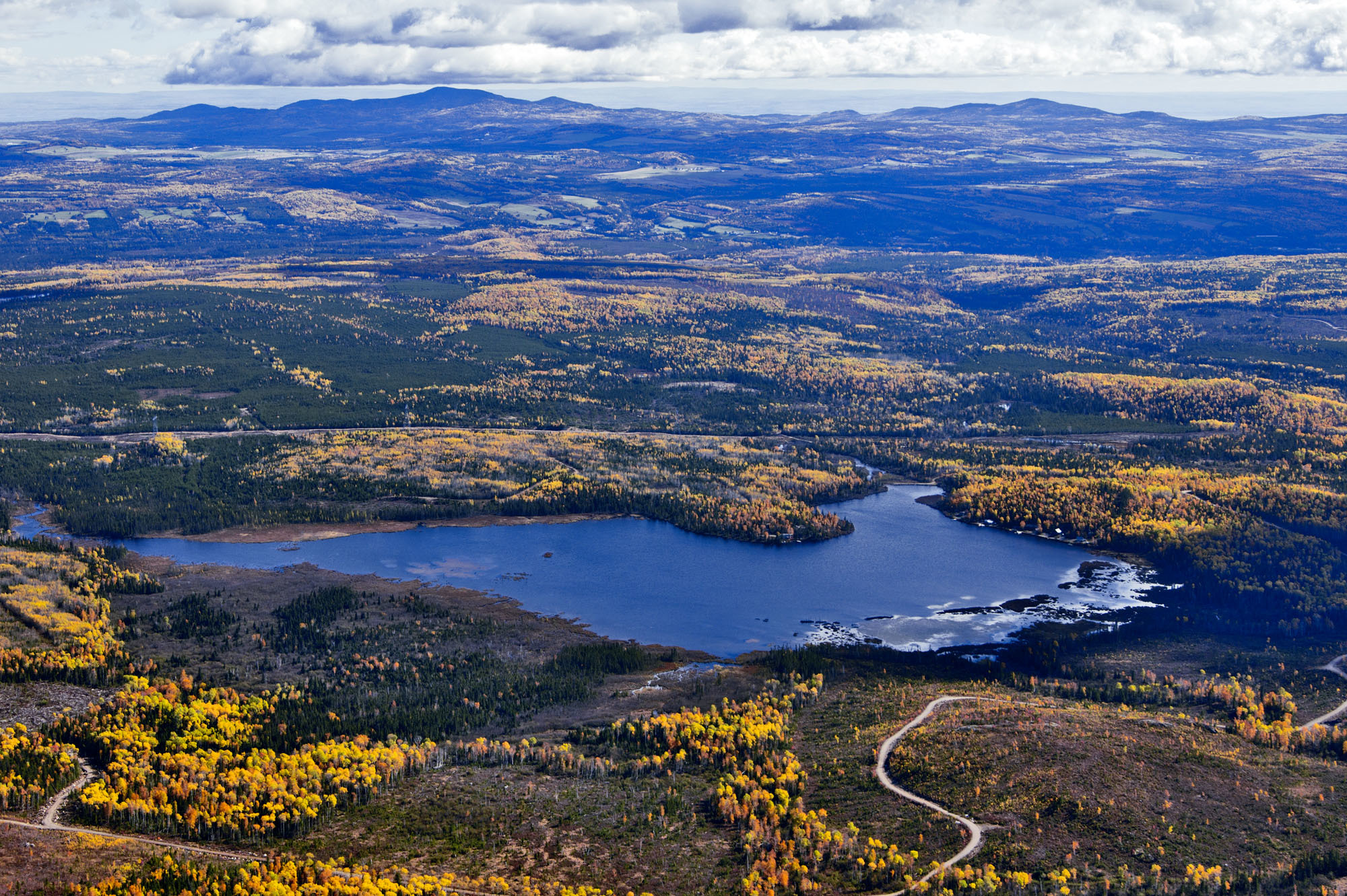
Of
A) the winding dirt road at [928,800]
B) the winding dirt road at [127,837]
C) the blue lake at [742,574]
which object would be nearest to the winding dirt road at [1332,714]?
the winding dirt road at [928,800]

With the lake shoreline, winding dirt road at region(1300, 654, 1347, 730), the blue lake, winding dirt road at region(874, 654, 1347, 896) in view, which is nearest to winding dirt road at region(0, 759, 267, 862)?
winding dirt road at region(874, 654, 1347, 896)

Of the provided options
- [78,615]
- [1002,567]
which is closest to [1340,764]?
[1002,567]

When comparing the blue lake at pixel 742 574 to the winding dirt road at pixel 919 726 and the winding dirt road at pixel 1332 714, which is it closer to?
the winding dirt road at pixel 919 726

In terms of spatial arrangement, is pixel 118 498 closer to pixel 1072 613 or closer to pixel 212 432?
pixel 212 432

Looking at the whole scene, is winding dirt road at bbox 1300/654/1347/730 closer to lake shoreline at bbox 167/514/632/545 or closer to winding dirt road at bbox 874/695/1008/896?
winding dirt road at bbox 874/695/1008/896

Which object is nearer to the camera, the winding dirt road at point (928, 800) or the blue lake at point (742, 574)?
the winding dirt road at point (928, 800)

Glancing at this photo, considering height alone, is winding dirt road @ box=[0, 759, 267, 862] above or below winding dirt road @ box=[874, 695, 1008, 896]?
above

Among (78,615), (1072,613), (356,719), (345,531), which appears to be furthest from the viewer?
(345,531)

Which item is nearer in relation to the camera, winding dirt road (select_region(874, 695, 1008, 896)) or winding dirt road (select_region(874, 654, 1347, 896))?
winding dirt road (select_region(874, 695, 1008, 896))

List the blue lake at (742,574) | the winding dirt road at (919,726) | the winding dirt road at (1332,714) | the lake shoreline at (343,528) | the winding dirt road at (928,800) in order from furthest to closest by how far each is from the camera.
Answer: the lake shoreline at (343,528) < the blue lake at (742,574) < the winding dirt road at (1332,714) < the winding dirt road at (919,726) < the winding dirt road at (928,800)
